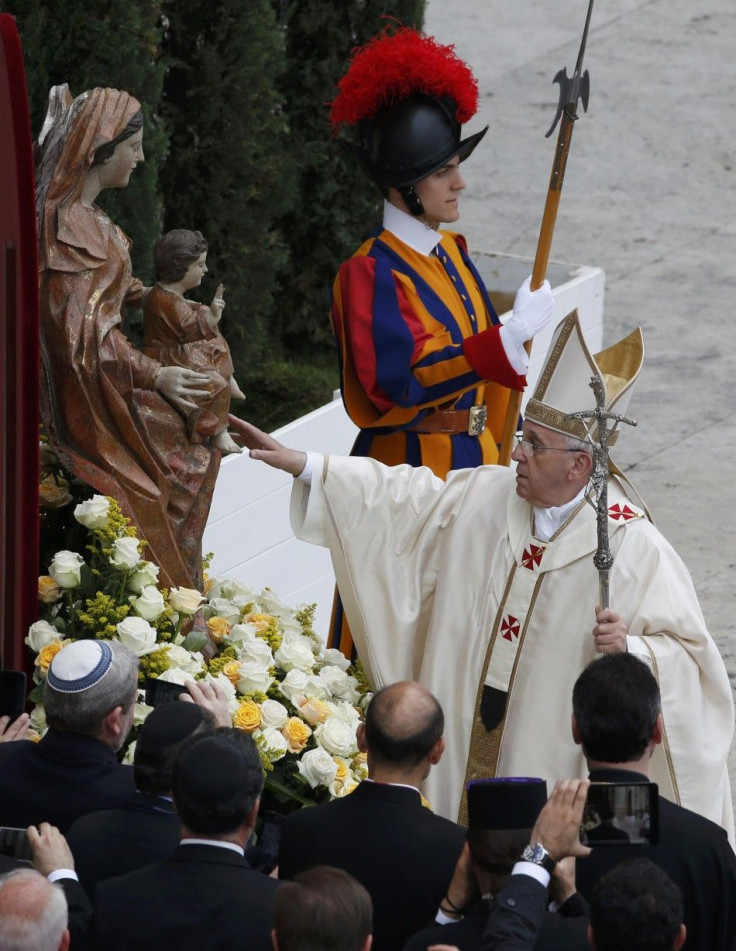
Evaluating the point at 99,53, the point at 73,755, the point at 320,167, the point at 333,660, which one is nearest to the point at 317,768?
the point at 333,660

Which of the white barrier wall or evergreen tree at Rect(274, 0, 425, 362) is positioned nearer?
the white barrier wall

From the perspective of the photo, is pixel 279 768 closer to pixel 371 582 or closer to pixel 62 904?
pixel 371 582

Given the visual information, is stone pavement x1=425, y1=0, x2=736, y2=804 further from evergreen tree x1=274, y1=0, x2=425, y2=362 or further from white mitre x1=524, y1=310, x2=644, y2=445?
white mitre x1=524, y1=310, x2=644, y2=445

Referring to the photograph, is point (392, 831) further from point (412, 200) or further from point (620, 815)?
point (412, 200)

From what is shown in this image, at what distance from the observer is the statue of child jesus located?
394 cm

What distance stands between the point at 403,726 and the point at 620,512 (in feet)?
4.51

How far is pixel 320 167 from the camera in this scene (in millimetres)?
8125

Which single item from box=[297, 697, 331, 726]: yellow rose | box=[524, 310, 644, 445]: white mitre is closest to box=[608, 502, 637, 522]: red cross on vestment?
box=[524, 310, 644, 445]: white mitre

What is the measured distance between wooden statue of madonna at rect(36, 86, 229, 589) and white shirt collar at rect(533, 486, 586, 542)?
90 centimetres

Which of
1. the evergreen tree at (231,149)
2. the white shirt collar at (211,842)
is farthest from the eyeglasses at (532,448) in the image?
the evergreen tree at (231,149)

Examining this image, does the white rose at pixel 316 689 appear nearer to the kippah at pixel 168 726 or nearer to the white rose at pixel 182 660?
the white rose at pixel 182 660

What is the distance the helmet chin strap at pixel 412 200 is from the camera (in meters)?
5.26

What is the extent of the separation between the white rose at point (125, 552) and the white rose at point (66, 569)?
90 mm

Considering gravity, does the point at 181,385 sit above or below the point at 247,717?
above
